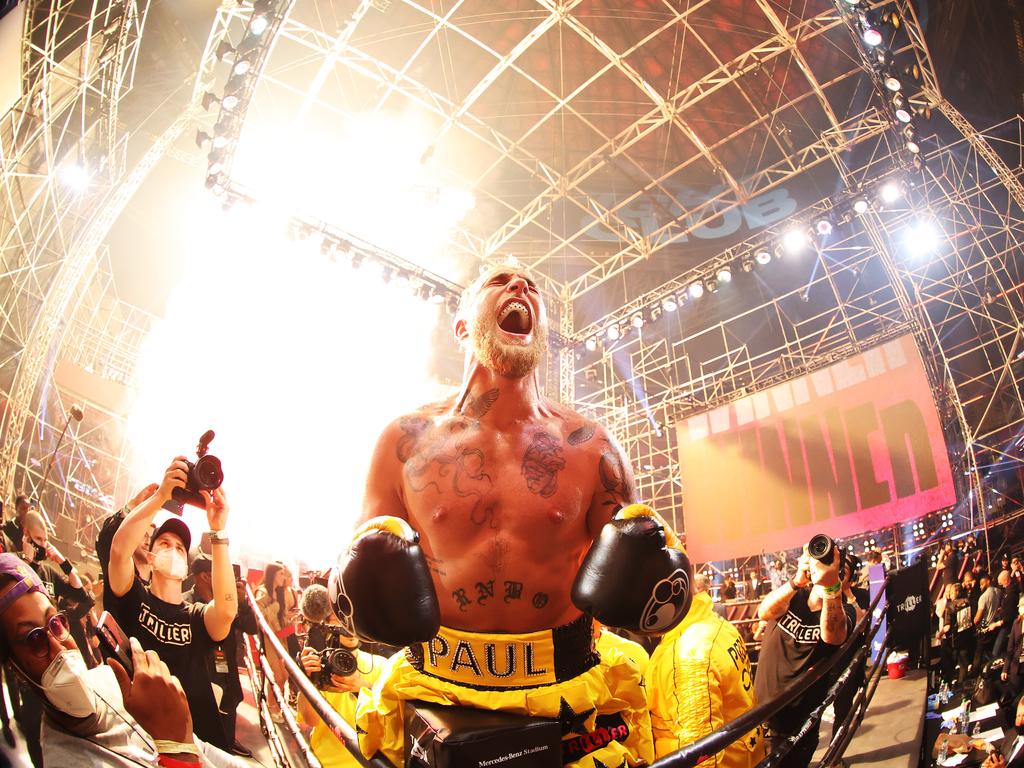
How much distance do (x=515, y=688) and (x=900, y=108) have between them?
490 centimetres

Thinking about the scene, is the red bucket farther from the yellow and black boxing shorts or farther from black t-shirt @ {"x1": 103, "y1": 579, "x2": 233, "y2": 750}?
black t-shirt @ {"x1": 103, "y1": 579, "x2": 233, "y2": 750}

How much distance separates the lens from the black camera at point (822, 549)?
282cm

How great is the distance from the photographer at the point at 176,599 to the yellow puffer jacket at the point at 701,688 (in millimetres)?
2001

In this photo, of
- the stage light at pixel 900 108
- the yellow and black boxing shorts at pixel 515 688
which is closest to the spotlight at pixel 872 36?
the stage light at pixel 900 108

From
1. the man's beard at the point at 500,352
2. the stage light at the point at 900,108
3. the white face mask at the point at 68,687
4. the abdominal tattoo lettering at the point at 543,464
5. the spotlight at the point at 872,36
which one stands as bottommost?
the white face mask at the point at 68,687

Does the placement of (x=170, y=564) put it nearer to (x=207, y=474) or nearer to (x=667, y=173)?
(x=207, y=474)

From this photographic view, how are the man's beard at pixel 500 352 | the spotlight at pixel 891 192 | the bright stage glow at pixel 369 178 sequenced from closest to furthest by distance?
the man's beard at pixel 500 352, the spotlight at pixel 891 192, the bright stage glow at pixel 369 178

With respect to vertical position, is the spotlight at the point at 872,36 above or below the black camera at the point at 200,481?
above

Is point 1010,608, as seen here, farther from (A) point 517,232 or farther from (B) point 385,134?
(B) point 385,134

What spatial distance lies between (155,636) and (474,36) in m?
4.41

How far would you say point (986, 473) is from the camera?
3795 millimetres

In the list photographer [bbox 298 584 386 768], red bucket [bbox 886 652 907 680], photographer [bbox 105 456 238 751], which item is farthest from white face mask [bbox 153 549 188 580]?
red bucket [bbox 886 652 907 680]

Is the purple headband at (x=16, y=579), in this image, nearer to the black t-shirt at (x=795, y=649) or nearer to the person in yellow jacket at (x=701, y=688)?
the person in yellow jacket at (x=701, y=688)

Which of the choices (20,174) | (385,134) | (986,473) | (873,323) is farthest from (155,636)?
A: (873,323)
